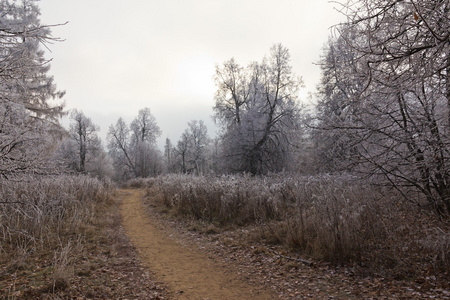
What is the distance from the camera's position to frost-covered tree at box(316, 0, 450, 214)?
3056 mm

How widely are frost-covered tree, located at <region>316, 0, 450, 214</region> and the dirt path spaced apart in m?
3.74

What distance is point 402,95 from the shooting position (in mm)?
5031

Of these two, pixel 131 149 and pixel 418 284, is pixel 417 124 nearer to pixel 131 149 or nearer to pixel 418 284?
pixel 418 284

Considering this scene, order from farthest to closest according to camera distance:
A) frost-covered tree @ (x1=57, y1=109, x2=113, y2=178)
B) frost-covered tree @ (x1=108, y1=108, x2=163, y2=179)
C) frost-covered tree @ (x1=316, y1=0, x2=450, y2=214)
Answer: frost-covered tree @ (x1=108, y1=108, x2=163, y2=179) < frost-covered tree @ (x1=57, y1=109, x2=113, y2=178) < frost-covered tree @ (x1=316, y1=0, x2=450, y2=214)

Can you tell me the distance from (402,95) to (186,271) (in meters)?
5.44

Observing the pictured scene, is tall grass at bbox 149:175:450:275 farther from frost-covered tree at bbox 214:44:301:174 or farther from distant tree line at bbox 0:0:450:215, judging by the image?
frost-covered tree at bbox 214:44:301:174

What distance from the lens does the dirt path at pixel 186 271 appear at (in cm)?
450

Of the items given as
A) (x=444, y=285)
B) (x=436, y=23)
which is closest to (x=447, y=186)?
(x=444, y=285)

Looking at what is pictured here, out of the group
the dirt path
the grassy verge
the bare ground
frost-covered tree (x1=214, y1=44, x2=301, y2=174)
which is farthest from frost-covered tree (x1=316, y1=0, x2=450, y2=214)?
frost-covered tree (x1=214, y1=44, x2=301, y2=174)

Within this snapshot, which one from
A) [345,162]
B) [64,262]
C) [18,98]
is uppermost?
[18,98]

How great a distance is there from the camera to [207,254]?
259 inches

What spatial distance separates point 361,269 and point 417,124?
3189mm

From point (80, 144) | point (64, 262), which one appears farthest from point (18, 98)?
point (80, 144)

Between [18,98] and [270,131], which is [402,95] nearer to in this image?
[18,98]
